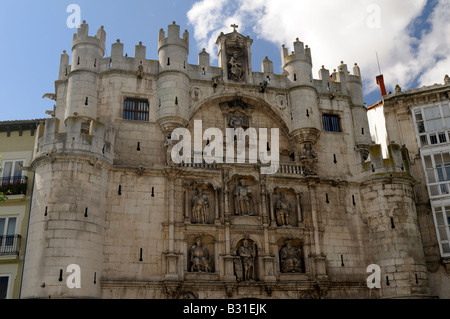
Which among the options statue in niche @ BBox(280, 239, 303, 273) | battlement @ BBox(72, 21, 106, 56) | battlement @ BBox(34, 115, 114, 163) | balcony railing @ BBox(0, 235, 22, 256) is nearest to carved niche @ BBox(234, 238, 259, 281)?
statue in niche @ BBox(280, 239, 303, 273)

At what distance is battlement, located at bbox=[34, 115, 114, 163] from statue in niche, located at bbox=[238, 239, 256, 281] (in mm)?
7883

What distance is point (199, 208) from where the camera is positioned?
24.3m

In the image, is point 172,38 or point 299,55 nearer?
point 172,38

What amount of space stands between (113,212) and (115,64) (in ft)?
27.9

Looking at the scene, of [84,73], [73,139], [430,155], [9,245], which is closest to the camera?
[73,139]

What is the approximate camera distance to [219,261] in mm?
23578

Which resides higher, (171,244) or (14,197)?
(14,197)

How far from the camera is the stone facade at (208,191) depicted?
22016 mm

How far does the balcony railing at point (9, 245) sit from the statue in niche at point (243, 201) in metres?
10.6

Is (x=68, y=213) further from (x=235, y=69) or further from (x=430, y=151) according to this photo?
(x=430, y=151)

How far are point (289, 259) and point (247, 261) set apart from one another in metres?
2.25

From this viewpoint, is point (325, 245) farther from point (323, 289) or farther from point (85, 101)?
point (85, 101)

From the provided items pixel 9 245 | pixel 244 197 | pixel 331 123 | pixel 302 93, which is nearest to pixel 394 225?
pixel 331 123

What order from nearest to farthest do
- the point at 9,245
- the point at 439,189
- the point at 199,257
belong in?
the point at 9,245 → the point at 199,257 → the point at 439,189
